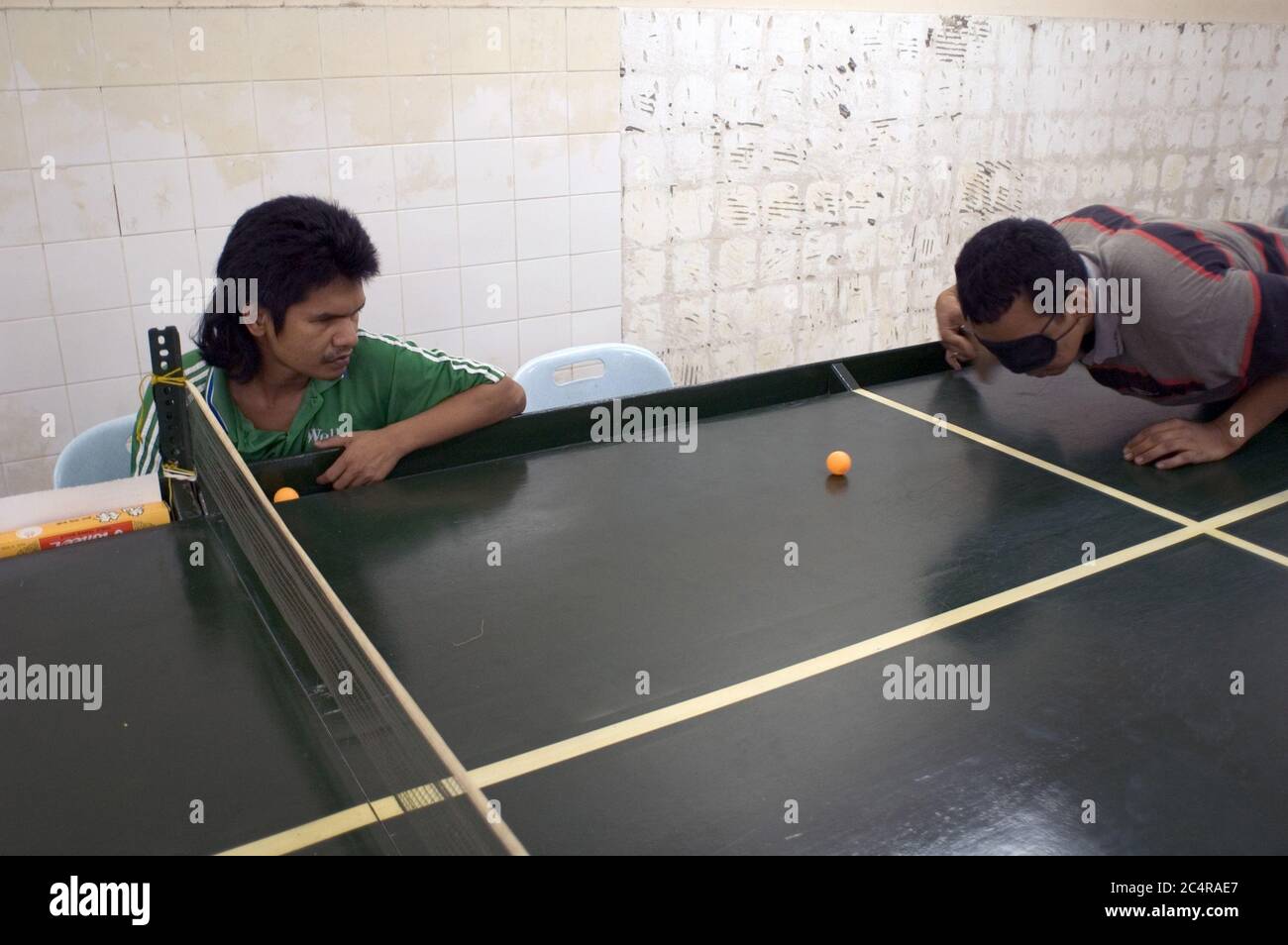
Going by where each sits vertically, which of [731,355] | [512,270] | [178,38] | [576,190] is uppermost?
[178,38]

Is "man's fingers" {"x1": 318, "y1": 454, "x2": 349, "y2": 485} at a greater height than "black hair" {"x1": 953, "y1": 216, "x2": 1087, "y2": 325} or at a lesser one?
lesser

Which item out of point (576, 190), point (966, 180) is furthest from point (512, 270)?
point (966, 180)

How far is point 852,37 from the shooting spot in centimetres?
452

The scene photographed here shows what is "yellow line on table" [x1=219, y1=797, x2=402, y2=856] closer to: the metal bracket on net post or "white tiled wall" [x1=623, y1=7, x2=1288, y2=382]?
the metal bracket on net post

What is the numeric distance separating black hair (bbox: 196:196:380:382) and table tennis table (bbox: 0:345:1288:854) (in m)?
0.34

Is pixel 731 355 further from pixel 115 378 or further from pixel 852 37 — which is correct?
pixel 115 378

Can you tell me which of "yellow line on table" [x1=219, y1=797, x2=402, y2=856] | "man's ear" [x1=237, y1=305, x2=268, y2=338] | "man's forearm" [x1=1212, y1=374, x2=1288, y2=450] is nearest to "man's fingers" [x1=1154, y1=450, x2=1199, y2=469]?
"man's forearm" [x1=1212, y1=374, x2=1288, y2=450]

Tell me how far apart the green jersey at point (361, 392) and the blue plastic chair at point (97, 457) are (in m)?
0.12

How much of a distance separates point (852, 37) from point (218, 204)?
8.73 feet

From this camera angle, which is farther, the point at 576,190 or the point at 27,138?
the point at 576,190

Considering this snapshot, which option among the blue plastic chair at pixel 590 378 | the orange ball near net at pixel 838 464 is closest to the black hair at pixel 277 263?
the blue plastic chair at pixel 590 378

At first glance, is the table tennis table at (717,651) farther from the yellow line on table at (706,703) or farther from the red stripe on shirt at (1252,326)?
the red stripe on shirt at (1252,326)

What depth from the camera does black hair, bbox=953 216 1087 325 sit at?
252 centimetres
